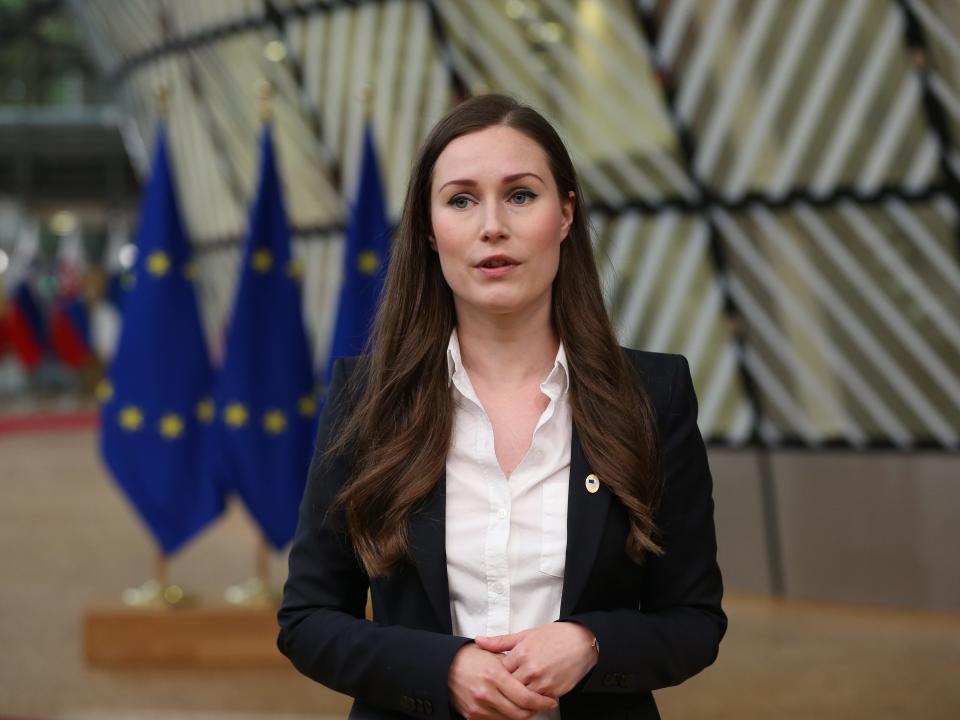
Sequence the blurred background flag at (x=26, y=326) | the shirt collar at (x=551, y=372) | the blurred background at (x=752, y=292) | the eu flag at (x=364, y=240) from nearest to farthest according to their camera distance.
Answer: the shirt collar at (x=551, y=372) → the blurred background at (x=752, y=292) → the eu flag at (x=364, y=240) → the blurred background flag at (x=26, y=326)

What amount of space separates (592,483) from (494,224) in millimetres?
430

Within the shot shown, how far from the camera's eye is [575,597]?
6.38ft

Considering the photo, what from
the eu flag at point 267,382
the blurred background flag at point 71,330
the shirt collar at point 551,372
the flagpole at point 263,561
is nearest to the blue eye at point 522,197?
the shirt collar at point 551,372

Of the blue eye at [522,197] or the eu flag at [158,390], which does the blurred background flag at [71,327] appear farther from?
the blue eye at [522,197]

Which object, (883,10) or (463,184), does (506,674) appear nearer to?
(463,184)

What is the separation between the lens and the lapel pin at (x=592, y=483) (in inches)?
77.9

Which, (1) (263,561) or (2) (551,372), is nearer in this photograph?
(2) (551,372)

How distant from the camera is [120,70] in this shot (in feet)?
54.9

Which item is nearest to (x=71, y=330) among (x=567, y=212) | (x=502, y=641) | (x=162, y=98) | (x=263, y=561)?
(x=162, y=98)

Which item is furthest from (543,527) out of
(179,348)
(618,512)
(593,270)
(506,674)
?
(179,348)

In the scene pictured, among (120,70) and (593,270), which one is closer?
(593,270)

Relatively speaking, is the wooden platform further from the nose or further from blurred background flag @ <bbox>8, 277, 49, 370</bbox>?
blurred background flag @ <bbox>8, 277, 49, 370</bbox>

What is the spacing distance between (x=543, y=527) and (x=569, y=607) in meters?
0.13

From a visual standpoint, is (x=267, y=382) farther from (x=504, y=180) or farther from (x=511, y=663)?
(x=511, y=663)
